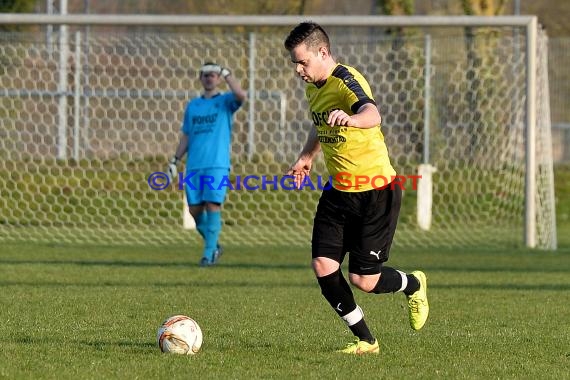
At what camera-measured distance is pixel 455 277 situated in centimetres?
1080

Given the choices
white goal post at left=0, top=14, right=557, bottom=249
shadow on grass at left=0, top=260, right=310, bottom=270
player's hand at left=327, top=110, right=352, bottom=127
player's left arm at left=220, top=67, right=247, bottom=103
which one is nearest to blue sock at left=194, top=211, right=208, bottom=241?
shadow on grass at left=0, top=260, right=310, bottom=270

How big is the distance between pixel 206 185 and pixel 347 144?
5437mm

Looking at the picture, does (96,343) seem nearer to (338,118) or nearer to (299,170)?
(299,170)

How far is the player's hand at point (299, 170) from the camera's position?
6.43 m

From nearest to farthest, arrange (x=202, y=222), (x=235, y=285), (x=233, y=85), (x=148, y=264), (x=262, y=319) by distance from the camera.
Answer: (x=262, y=319) → (x=235, y=285) → (x=233, y=85) → (x=202, y=222) → (x=148, y=264)

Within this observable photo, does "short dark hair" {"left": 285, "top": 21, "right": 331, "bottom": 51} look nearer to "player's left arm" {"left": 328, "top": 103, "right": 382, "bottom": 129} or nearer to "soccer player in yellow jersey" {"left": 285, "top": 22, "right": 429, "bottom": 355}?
"soccer player in yellow jersey" {"left": 285, "top": 22, "right": 429, "bottom": 355}

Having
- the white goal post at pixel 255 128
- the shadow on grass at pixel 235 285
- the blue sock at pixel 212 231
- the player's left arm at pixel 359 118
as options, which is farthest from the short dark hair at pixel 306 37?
the white goal post at pixel 255 128

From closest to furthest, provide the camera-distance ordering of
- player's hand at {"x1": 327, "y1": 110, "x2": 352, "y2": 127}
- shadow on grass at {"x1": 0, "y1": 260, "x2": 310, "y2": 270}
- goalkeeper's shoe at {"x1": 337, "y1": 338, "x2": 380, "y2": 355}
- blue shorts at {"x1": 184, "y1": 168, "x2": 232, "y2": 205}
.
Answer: player's hand at {"x1": 327, "y1": 110, "x2": 352, "y2": 127}, goalkeeper's shoe at {"x1": 337, "y1": 338, "x2": 380, "y2": 355}, blue shorts at {"x1": 184, "y1": 168, "x2": 232, "y2": 205}, shadow on grass at {"x1": 0, "y1": 260, "x2": 310, "y2": 270}

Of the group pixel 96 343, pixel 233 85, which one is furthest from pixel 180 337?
pixel 233 85

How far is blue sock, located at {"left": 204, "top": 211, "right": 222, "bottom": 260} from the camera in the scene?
11.5 m

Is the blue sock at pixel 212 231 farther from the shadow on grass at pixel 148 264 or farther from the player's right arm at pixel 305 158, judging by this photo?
the player's right arm at pixel 305 158

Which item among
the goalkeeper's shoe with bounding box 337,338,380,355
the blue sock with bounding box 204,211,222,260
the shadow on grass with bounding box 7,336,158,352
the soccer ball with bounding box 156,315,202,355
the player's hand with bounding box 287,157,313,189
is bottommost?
the shadow on grass with bounding box 7,336,158,352

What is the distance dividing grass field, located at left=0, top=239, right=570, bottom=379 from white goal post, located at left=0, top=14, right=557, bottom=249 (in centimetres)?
225

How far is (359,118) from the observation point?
18.4 ft
